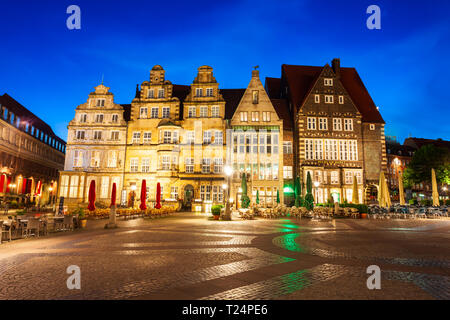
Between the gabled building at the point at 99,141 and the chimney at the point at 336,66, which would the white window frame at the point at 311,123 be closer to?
the chimney at the point at 336,66

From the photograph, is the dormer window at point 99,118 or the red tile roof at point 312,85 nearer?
the dormer window at point 99,118

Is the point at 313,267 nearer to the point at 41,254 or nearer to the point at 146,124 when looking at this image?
the point at 41,254

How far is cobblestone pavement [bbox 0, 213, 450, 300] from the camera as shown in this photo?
575cm

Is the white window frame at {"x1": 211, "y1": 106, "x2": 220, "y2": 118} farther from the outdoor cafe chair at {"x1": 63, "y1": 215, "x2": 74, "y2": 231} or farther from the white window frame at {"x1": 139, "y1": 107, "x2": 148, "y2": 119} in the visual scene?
the outdoor cafe chair at {"x1": 63, "y1": 215, "x2": 74, "y2": 231}

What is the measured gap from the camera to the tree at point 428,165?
46.0 meters

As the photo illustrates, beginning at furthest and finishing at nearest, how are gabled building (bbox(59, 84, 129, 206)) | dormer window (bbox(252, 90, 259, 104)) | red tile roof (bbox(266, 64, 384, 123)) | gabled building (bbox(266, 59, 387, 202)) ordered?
red tile roof (bbox(266, 64, 384, 123)), gabled building (bbox(59, 84, 129, 206)), dormer window (bbox(252, 90, 259, 104)), gabled building (bbox(266, 59, 387, 202))

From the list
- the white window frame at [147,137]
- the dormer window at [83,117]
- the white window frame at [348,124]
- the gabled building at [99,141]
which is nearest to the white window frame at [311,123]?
the white window frame at [348,124]

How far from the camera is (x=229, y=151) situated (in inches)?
1496

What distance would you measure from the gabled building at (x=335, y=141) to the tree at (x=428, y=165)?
1465 cm

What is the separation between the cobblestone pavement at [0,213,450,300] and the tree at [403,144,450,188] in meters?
42.4

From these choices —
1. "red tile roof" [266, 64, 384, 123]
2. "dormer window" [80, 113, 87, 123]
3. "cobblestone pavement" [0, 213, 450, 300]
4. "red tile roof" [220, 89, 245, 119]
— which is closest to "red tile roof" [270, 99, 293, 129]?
"red tile roof" [266, 64, 384, 123]

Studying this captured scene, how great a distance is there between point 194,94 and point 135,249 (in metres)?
31.2

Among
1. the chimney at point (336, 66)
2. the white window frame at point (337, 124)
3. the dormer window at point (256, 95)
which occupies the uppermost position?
the chimney at point (336, 66)
